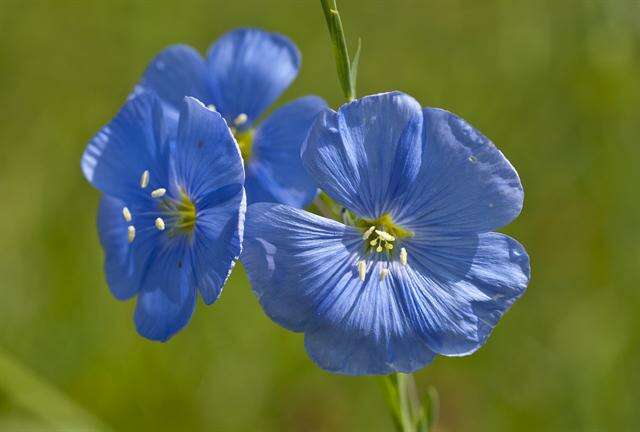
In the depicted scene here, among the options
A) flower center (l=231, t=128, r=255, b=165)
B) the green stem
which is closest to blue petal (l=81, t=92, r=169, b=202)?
flower center (l=231, t=128, r=255, b=165)

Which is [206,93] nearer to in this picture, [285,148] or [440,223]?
[285,148]

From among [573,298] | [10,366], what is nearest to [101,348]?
[10,366]

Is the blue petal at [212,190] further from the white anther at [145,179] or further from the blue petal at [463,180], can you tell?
the blue petal at [463,180]

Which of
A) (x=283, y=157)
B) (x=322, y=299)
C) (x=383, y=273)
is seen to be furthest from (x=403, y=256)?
(x=283, y=157)

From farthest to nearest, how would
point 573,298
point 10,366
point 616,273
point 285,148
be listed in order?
point 573,298 < point 616,273 < point 10,366 < point 285,148

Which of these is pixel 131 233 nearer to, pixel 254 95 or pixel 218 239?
pixel 218 239

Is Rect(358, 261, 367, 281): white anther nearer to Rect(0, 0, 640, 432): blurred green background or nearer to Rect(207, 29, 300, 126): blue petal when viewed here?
Rect(207, 29, 300, 126): blue petal
